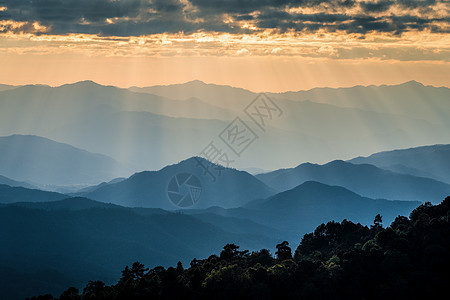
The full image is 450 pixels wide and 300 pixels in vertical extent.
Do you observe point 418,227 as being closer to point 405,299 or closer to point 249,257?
point 405,299

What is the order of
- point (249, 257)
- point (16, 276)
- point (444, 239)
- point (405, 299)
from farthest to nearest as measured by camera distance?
point (16, 276) → point (249, 257) → point (444, 239) → point (405, 299)

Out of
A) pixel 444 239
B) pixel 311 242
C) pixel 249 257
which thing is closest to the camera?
pixel 444 239

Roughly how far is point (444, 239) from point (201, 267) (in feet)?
130

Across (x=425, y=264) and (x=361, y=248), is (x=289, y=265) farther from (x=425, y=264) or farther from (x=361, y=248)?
(x=425, y=264)

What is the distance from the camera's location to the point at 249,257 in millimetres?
104500

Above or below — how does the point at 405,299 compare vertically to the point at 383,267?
below

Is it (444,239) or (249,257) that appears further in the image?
(249,257)

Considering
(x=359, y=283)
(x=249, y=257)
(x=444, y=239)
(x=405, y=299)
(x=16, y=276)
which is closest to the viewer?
(x=405, y=299)

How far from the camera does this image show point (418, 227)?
317ft

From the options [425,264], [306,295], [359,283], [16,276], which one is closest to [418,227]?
[425,264]

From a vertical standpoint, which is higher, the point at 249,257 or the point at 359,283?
the point at 249,257

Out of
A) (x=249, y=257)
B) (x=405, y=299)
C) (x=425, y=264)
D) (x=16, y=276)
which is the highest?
(x=16, y=276)

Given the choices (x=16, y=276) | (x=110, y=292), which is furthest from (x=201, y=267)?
(x=16, y=276)

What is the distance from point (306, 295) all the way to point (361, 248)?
17917mm
